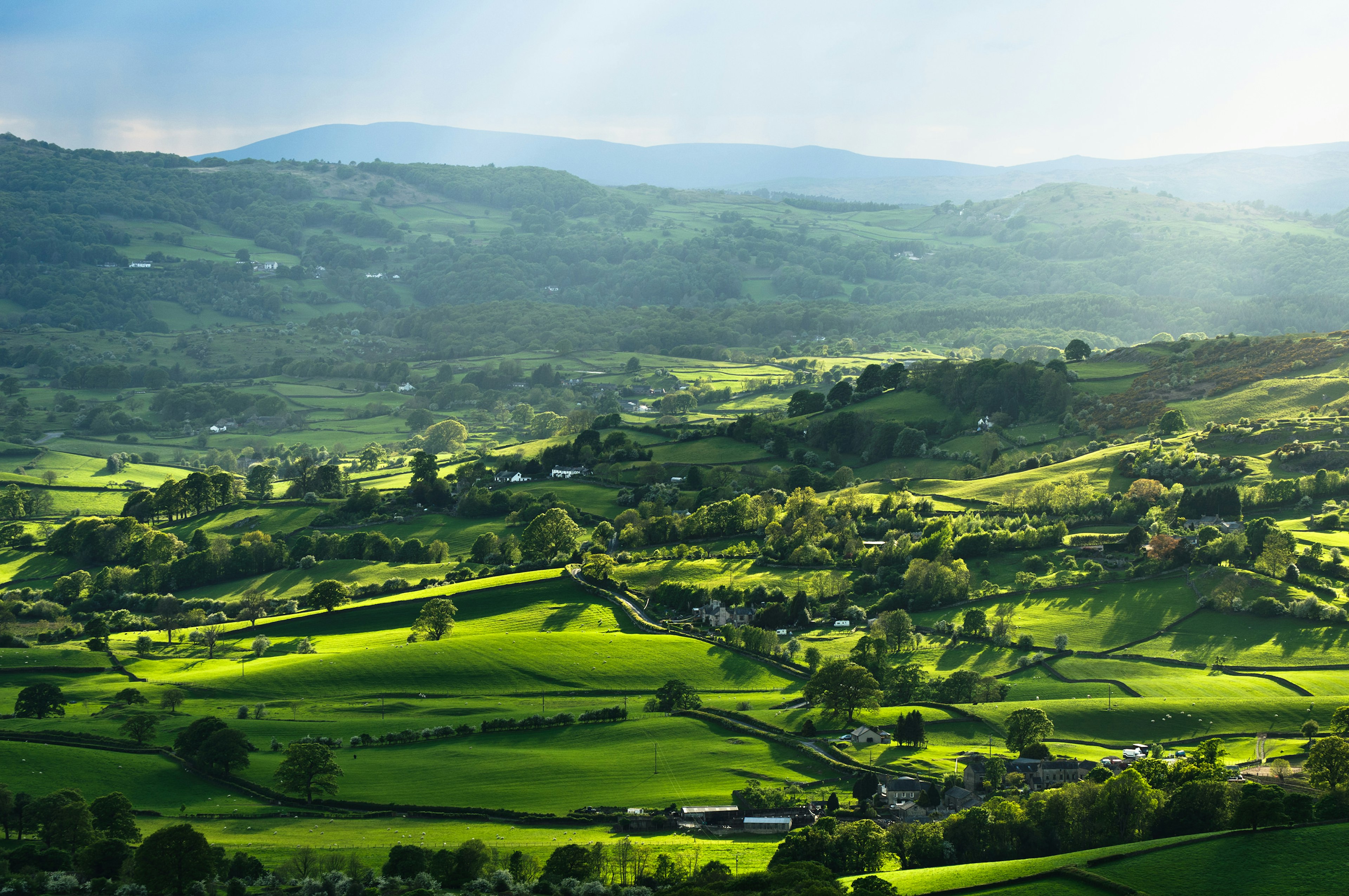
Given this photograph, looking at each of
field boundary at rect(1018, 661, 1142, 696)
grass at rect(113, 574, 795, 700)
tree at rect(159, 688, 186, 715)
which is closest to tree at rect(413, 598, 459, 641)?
grass at rect(113, 574, 795, 700)

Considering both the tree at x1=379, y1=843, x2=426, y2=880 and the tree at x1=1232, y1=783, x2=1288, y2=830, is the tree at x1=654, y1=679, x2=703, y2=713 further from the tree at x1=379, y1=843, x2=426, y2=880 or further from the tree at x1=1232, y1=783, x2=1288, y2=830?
the tree at x1=1232, y1=783, x2=1288, y2=830

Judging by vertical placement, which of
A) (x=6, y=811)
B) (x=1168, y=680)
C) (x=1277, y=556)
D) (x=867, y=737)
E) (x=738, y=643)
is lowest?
(x=867, y=737)

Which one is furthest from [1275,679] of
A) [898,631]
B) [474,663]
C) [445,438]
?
[445,438]

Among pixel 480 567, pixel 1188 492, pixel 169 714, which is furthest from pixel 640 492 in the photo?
pixel 169 714

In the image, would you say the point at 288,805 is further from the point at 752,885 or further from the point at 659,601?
the point at 659,601

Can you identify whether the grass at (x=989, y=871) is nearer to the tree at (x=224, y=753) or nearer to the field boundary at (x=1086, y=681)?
the field boundary at (x=1086, y=681)

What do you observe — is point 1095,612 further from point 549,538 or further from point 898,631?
point 549,538
